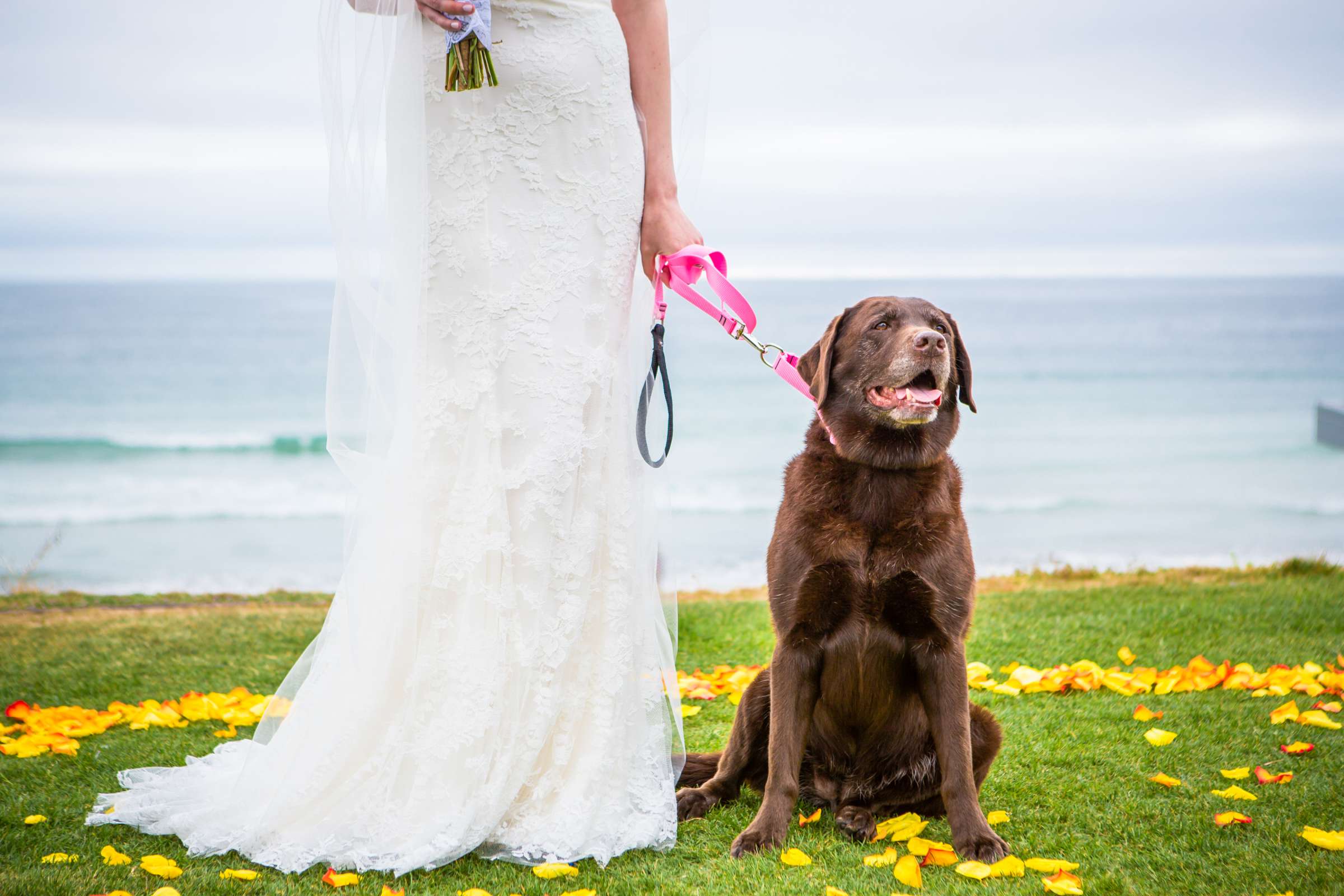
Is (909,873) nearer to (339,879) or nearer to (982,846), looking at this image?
(982,846)

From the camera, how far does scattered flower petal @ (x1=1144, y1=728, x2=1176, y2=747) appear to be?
392 cm

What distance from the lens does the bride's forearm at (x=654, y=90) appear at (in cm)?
304

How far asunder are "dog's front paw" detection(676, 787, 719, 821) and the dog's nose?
1.56 m

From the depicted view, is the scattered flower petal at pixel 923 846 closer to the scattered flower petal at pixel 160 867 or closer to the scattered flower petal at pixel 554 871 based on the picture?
the scattered flower petal at pixel 554 871

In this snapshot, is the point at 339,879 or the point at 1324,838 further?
the point at 1324,838

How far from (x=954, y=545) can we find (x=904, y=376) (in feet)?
1.68

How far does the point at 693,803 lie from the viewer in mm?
3355

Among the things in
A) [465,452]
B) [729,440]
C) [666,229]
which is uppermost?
[666,229]

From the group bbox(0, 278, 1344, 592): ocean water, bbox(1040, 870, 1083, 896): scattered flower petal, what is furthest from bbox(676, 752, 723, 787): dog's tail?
bbox(1040, 870, 1083, 896): scattered flower petal

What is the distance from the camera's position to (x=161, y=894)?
2.53m

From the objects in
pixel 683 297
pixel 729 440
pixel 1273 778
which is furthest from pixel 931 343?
pixel 729 440

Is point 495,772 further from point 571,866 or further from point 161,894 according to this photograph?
point 161,894

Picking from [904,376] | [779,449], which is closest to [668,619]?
[904,376]

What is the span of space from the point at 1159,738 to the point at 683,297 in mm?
2512
